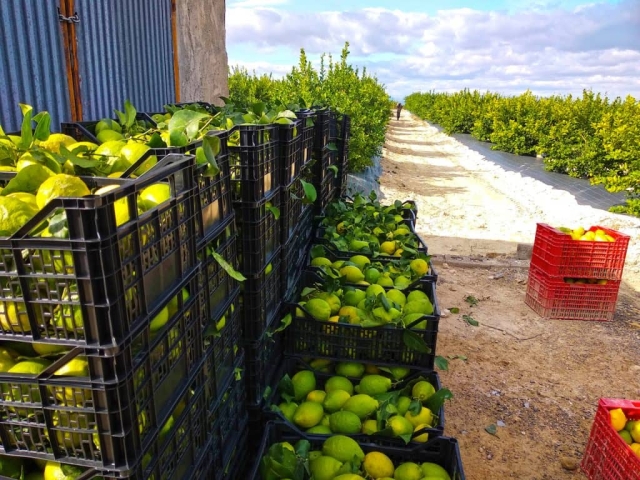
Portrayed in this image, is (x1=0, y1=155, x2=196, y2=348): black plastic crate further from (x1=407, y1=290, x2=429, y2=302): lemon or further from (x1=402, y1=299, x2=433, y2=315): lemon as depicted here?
(x1=407, y1=290, x2=429, y2=302): lemon

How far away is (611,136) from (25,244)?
12920 mm

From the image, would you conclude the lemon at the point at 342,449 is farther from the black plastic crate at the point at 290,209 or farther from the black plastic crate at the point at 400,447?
the black plastic crate at the point at 290,209

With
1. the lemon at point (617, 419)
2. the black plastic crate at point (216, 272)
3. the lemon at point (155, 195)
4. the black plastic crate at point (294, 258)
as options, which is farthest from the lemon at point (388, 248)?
the lemon at point (155, 195)

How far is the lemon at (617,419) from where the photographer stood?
271 centimetres

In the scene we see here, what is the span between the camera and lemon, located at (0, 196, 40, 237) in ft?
3.43

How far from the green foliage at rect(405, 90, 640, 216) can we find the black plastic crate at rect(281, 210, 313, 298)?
328 inches

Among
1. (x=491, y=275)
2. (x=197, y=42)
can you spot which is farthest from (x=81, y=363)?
(x=197, y=42)

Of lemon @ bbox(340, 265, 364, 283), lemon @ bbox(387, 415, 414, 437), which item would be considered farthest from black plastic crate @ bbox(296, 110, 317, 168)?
lemon @ bbox(387, 415, 414, 437)

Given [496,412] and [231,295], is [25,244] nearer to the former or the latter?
[231,295]

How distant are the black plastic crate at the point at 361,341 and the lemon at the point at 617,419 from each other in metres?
1.11

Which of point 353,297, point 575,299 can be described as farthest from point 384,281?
point 575,299

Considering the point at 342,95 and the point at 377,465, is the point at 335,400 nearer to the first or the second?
the point at 377,465

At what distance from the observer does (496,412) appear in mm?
3658

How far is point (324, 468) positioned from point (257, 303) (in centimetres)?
79
